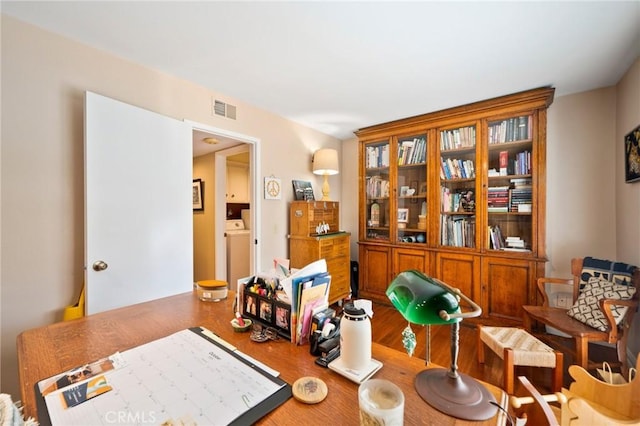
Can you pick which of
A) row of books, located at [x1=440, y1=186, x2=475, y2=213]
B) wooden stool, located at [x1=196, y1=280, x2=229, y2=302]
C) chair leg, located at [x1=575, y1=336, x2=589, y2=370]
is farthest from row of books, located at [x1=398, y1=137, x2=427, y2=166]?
wooden stool, located at [x1=196, y1=280, x2=229, y2=302]

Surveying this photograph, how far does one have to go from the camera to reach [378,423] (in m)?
0.52

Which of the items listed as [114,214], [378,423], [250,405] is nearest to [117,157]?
[114,214]

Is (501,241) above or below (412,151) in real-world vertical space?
below

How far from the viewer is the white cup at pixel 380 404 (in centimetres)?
52

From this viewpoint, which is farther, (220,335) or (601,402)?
(601,402)

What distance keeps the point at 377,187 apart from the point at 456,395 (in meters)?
2.95

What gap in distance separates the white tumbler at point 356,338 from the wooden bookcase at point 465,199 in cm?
239

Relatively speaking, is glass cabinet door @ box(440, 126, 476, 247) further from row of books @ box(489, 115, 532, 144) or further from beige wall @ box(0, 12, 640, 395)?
beige wall @ box(0, 12, 640, 395)

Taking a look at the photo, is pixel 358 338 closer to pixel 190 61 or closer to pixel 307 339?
pixel 307 339

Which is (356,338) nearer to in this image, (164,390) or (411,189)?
(164,390)

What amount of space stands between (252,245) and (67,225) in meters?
1.49

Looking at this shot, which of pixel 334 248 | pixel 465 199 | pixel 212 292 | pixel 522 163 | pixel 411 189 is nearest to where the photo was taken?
pixel 212 292

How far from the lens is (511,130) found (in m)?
2.58

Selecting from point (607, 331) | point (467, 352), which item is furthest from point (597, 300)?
point (467, 352)
